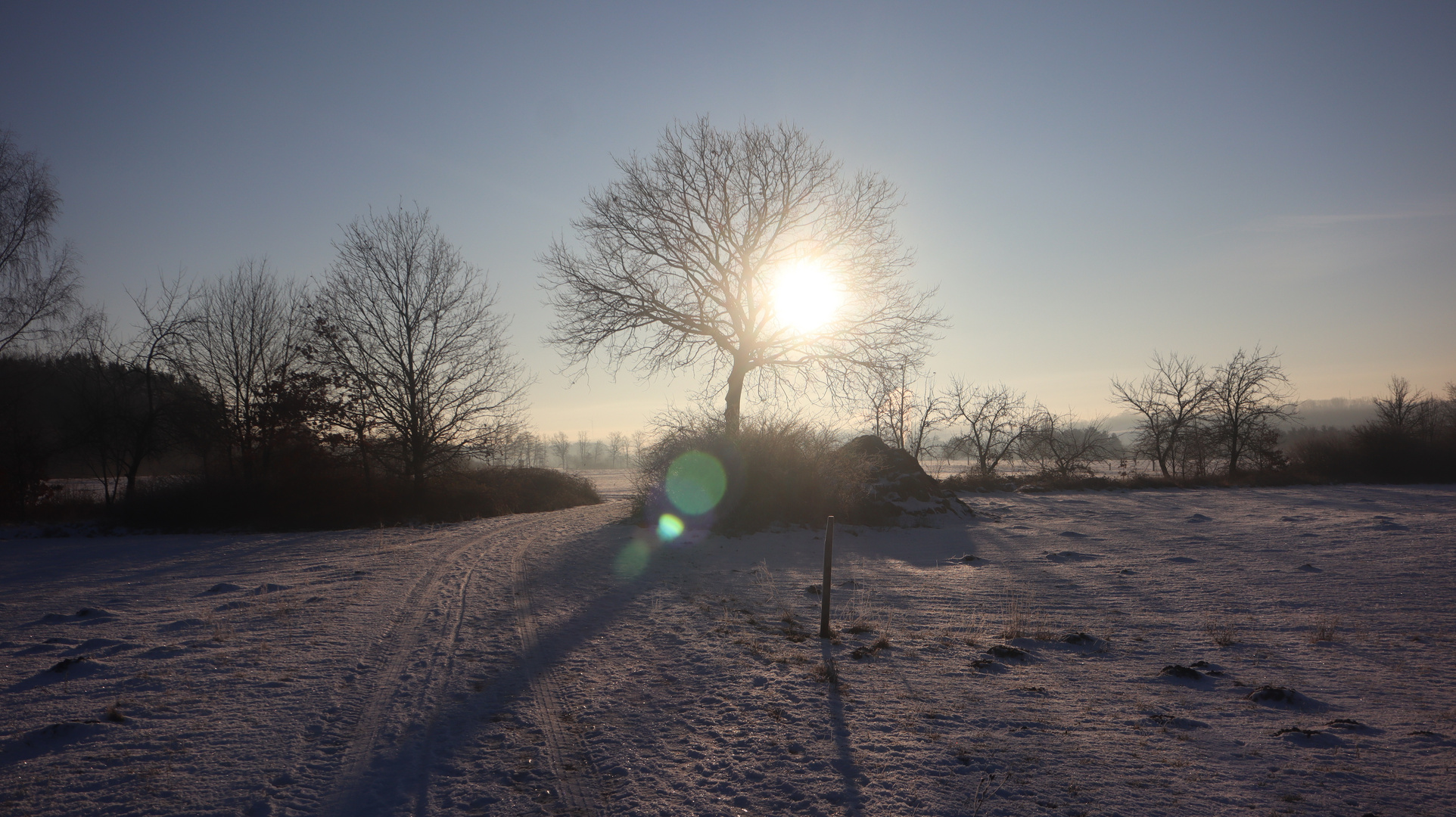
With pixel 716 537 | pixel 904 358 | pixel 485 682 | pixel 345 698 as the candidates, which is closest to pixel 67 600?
pixel 345 698

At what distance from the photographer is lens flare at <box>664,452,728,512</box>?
1736 cm

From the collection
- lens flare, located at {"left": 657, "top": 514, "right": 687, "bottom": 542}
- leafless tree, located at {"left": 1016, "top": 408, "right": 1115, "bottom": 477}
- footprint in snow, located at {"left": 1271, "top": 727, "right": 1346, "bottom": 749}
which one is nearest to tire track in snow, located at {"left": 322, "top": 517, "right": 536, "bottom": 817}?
lens flare, located at {"left": 657, "top": 514, "right": 687, "bottom": 542}

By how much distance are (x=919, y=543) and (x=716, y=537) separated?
490 centimetres

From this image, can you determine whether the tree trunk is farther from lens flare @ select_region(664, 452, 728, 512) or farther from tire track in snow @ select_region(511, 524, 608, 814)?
tire track in snow @ select_region(511, 524, 608, 814)

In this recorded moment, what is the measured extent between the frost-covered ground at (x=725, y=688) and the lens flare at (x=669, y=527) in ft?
11.9

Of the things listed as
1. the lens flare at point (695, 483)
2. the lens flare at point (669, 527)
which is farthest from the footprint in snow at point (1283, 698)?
the lens flare at point (695, 483)

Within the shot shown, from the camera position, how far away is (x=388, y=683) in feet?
18.6

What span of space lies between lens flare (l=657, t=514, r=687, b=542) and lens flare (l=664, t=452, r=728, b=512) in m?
0.21

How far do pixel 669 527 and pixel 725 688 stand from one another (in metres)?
11.2

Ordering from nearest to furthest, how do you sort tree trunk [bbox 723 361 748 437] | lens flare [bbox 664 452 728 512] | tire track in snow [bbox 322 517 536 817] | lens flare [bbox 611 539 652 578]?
tire track in snow [bbox 322 517 536 817] < lens flare [bbox 611 539 652 578] < lens flare [bbox 664 452 728 512] < tree trunk [bbox 723 361 748 437]

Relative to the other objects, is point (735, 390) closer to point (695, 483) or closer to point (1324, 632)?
point (695, 483)

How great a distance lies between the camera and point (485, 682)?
5758mm

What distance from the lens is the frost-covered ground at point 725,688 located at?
152 inches

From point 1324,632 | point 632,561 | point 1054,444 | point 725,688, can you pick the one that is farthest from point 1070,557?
point 1054,444
